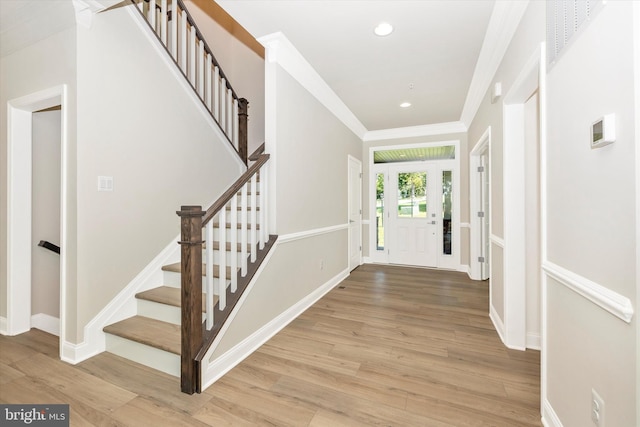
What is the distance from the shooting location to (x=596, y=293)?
3.62 ft

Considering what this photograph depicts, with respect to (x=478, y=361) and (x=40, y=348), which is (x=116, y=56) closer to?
(x=40, y=348)

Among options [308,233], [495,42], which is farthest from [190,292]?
[495,42]

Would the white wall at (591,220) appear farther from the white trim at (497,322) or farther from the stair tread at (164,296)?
the stair tread at (164,296)

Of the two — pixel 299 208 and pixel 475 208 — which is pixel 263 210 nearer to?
pixel 299 208

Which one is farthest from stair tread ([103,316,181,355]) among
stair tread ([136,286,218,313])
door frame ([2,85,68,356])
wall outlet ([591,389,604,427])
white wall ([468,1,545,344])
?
white wall ([468,1,545,344])

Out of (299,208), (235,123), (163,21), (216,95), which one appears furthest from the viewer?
(235,123)

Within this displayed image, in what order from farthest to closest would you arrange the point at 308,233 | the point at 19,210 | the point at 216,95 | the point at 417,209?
the point at 417,209
the point at 216,95
the point at 308,233
the point at 19,210

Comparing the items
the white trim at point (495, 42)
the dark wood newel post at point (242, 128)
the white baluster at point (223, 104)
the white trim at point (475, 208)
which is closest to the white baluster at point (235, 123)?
the dark wood newel post at point (242, 128)

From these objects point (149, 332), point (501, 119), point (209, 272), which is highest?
point (501, 119)

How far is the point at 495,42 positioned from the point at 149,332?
3631mm

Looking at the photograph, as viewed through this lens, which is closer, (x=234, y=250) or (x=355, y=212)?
(x=234, y=250)

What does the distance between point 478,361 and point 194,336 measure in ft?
6.70

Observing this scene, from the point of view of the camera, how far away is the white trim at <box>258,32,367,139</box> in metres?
2.62

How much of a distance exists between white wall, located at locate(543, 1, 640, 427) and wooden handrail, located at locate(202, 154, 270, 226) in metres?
1.93
